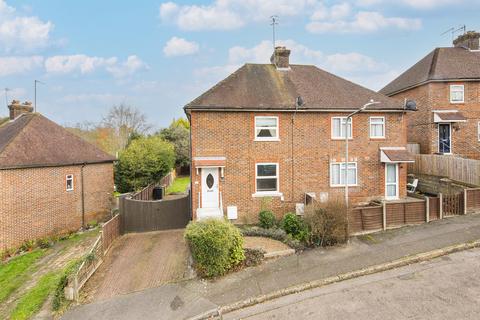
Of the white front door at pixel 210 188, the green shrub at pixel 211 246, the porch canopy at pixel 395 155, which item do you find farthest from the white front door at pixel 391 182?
the green shrub at pixel 211 246

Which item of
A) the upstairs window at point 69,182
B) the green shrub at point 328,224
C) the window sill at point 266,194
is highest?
the upstairs window at point 69,182

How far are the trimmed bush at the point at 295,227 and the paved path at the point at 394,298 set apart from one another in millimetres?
2946

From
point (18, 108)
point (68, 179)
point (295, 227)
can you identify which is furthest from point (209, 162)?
point (18, 108)

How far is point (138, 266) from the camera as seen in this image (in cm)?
986

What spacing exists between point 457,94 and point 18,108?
3064 cm

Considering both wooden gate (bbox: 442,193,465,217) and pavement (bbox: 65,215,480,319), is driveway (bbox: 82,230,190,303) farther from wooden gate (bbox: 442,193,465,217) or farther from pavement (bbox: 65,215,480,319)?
wooden gate (bbox: 442,193,465,217)

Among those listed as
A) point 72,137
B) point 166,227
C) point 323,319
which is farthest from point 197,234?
point 72,137

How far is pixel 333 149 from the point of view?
14.0 meters

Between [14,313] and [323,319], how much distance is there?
358 inches

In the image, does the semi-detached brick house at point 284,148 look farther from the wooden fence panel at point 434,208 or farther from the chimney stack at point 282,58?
the chimney stack at point 282,58

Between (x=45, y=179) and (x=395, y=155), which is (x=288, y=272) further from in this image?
(x=45, y=179)

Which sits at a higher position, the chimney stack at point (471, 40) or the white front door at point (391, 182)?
the chimney stack at point (471, 40)

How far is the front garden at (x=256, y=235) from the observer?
8.74 m

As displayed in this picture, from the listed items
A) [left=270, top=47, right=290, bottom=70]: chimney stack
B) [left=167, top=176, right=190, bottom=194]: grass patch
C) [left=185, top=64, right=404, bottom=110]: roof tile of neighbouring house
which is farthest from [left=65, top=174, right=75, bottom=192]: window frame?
[left=270, top=47, right=290, bottom=70]: chimney stack
